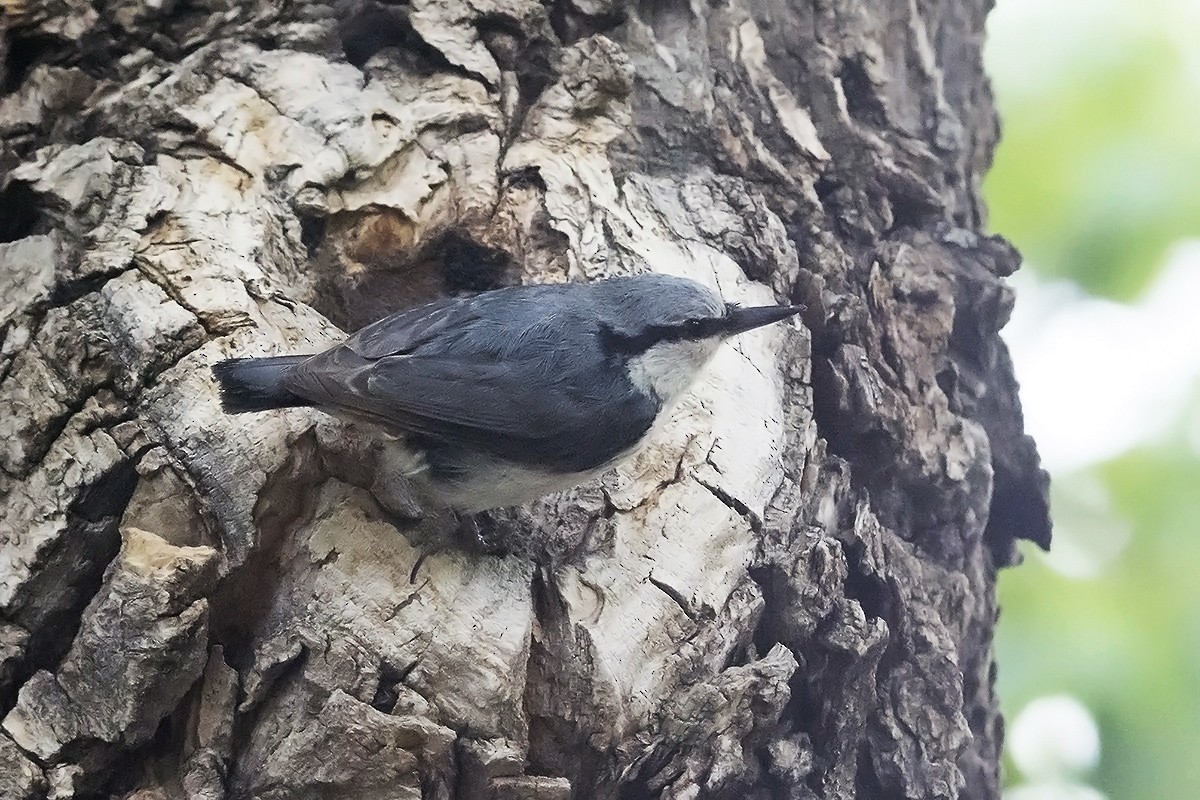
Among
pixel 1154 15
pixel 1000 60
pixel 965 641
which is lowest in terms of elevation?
pixel 965 641

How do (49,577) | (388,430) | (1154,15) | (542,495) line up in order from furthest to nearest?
(1154,15)
(542,495)
(388,430)
(49,577)

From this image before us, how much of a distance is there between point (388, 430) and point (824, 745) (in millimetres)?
1077

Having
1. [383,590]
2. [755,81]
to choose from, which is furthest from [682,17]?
[383,590]

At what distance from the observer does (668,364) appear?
2020mm

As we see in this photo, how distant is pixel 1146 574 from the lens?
271 cm

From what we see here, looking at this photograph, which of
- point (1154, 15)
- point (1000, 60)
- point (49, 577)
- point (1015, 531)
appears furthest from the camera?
point (1000, 60)

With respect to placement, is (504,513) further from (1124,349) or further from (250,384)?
(1124,349)

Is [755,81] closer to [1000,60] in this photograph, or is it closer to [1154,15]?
[1000,60]

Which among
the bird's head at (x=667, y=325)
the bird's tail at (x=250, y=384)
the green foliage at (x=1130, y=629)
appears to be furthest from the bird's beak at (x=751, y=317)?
the green foliage at (x=1130, y=629)

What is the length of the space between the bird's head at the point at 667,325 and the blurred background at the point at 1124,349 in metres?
1.19

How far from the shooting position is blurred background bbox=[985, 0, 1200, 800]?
8.39 ft

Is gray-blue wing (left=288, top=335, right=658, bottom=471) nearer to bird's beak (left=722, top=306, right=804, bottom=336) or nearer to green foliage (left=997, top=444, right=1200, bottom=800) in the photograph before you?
bird's beak (left=722, top=306, right=804, bottom=336)

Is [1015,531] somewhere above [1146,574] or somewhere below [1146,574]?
below

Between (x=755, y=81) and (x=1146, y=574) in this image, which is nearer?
(x=755, y=81)
